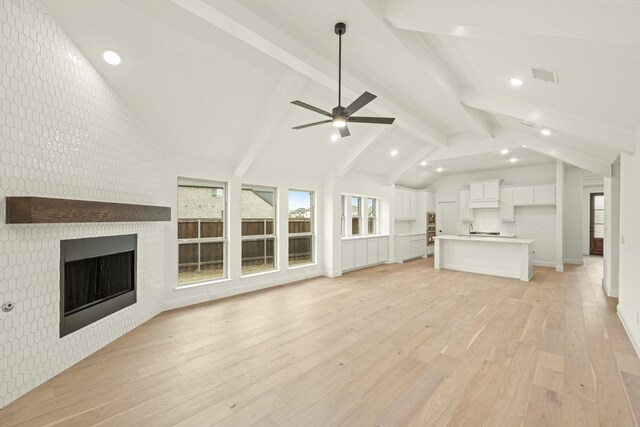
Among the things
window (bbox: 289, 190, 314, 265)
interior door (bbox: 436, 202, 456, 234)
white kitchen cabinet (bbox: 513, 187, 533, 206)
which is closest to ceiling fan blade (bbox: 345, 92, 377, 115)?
window (bbox: 289, 190, 314, 265)

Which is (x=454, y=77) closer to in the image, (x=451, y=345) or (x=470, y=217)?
(x=451, y=345)

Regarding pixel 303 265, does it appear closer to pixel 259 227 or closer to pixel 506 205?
pixel 259 227

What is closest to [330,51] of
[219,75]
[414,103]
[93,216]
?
[219,75]

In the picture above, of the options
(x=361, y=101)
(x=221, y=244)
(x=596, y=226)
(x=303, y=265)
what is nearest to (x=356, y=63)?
(x=361, y=101)

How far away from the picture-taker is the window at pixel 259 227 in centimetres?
543

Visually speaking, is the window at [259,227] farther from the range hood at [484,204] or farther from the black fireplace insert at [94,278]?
the range hood at [484,204]

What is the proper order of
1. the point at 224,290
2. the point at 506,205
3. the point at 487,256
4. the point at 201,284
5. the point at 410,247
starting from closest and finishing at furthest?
1. the point at 201,284
2. the point at 224,290
3. the point at 487,256
4. the point at 506,205
5. the point at 410,247

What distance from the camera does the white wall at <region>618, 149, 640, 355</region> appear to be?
288cm

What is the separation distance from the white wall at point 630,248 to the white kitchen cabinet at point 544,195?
4.23 meters

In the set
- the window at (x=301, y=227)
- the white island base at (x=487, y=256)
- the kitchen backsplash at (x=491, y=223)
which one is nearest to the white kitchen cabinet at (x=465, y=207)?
the kitchen backsplash at (x=491, y=223)

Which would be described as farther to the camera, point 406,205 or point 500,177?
point 406,205

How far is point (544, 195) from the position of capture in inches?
295

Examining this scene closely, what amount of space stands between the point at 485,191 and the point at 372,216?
364cm

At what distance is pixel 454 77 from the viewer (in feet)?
Result: 11.6
